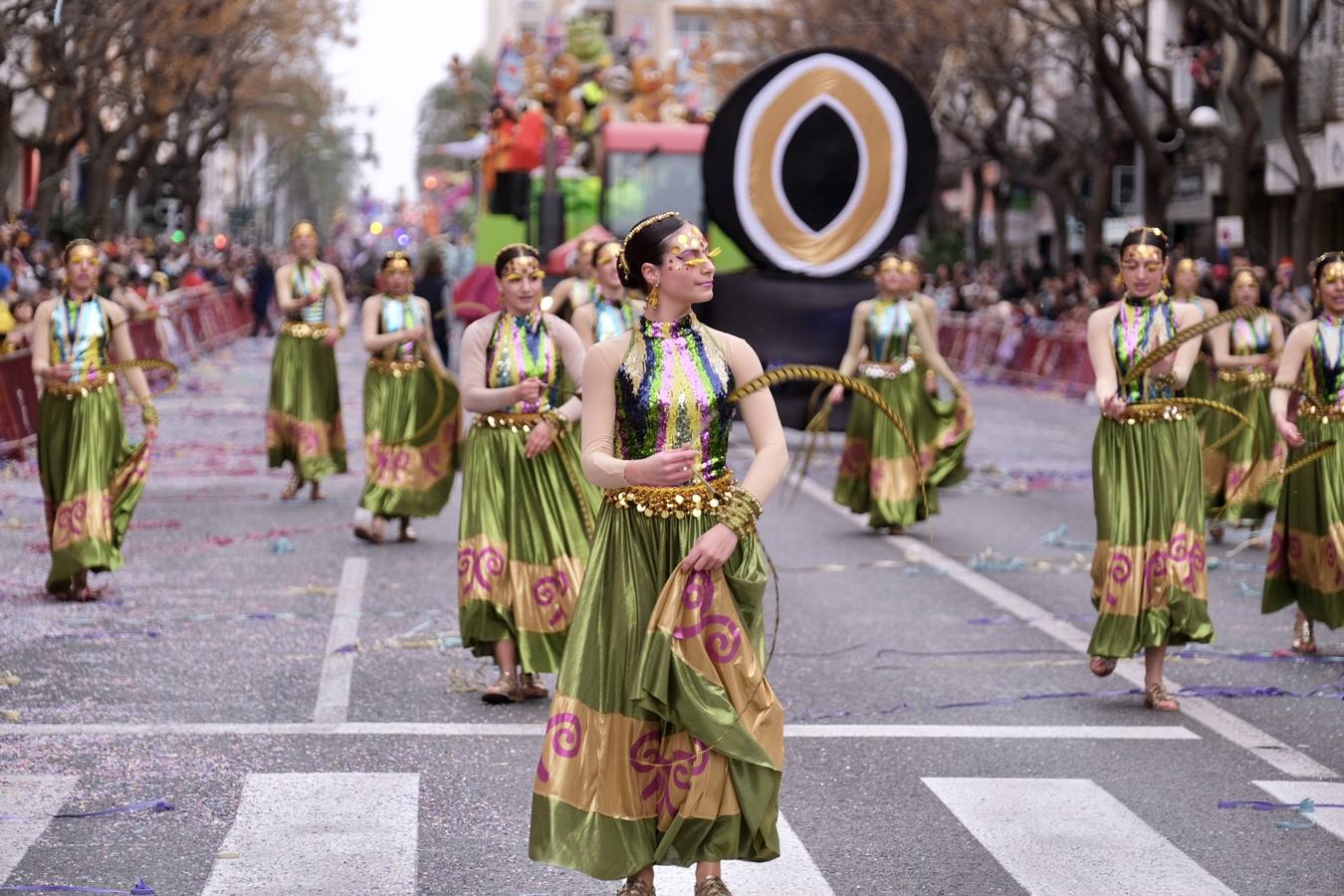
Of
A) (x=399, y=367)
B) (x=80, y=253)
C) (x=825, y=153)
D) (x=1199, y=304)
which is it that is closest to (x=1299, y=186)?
(x=825, y=153)

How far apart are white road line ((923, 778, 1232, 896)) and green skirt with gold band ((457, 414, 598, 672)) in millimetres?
1902

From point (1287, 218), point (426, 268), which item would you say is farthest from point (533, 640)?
point (1287, 218)

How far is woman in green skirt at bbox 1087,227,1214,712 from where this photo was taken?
8734 millimetres

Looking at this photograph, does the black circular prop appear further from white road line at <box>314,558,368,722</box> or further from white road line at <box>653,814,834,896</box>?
white road line at <box>653,814,834,896</box>

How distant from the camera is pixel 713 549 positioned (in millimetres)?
5500

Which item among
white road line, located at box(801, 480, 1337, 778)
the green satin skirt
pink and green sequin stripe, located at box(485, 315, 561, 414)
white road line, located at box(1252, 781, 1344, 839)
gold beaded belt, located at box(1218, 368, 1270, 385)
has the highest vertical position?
pink and green sequin stripe, located at box(485, 315, 561, 414)

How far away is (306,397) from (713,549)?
35.0 feet

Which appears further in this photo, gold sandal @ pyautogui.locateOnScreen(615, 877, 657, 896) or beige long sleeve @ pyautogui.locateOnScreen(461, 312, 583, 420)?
beige long sleeve @ pyautogui.locateOnScreen(461, 312, 583, 420)

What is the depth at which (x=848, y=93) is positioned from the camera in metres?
17.2

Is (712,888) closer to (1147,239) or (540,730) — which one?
(540,730)

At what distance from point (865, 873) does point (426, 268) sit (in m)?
15.4

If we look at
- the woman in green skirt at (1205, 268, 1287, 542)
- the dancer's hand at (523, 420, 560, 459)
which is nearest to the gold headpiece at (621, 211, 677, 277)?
the dancer's hand at (523, 420, 560, 459)

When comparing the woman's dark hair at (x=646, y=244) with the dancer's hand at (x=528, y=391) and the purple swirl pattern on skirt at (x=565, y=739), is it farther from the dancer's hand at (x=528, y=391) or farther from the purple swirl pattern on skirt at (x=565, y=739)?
the dancer's hand at (x=528, y=391)

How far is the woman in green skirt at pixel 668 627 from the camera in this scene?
5.56 metres
